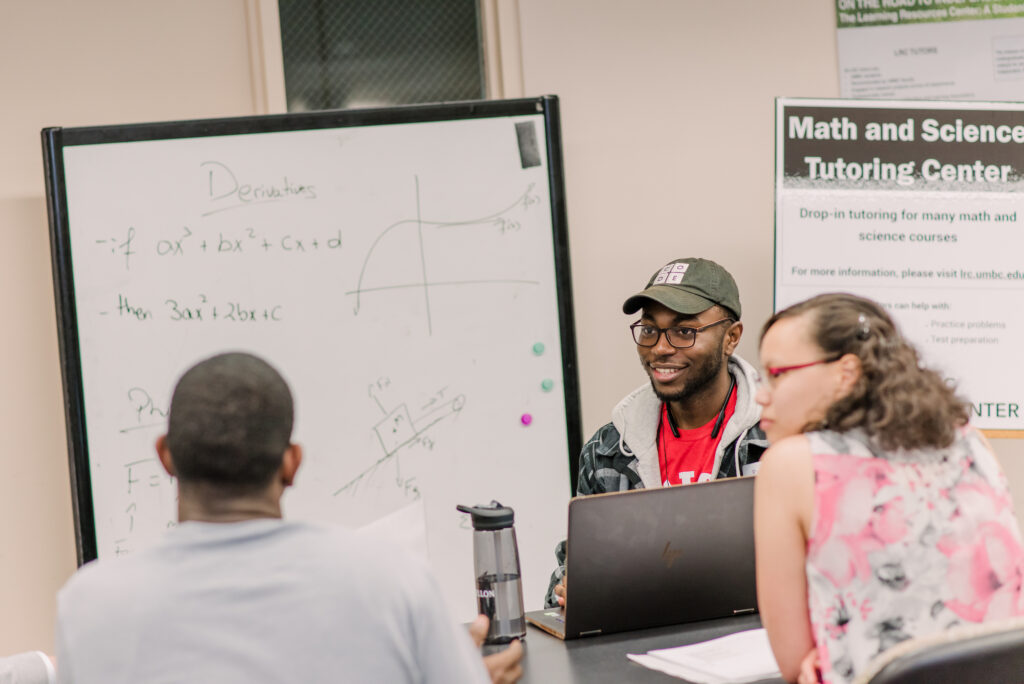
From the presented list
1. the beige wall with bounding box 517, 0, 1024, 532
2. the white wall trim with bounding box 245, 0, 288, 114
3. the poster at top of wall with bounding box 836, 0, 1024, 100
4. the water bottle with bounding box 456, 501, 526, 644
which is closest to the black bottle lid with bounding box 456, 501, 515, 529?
the water bottle with bounding box 456, 501, 526, 644

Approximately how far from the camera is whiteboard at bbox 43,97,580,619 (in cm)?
256

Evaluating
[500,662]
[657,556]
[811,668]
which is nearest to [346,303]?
[657,556]

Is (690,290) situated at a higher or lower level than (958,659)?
higher

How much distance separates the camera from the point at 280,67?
2.83m

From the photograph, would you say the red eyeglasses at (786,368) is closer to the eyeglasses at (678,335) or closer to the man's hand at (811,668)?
the man's hand at (811,668)

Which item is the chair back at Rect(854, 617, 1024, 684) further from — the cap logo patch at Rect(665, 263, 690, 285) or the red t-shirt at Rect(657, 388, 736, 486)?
the cap logo patch at Rect(665, 263, 690, 285)

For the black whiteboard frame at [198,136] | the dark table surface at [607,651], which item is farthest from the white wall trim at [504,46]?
the dark table surface at [607,651]

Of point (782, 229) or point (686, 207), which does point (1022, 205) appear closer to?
point (782, 229)

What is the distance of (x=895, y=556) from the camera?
1262mm

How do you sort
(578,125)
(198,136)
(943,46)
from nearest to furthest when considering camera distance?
(198,136) < (578,125) < (943,46)

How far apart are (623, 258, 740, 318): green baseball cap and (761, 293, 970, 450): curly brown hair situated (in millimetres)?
1081

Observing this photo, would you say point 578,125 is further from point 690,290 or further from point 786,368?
point 786,368

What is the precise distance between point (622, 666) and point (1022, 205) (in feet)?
6.37

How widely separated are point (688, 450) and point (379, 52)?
1.40 meters
